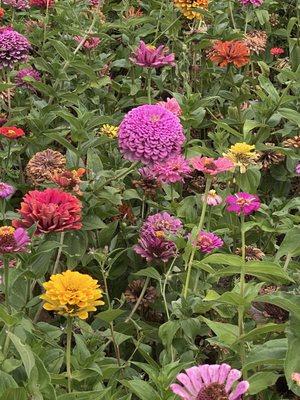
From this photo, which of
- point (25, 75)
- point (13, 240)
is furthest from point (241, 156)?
point (25, 75)

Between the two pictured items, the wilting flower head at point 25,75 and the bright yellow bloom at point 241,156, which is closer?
the bright yellow bloom at point 241,156

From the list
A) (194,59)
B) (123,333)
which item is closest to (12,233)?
(123,333)

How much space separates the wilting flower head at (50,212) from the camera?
4.07 ft

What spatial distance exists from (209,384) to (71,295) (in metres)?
0.29

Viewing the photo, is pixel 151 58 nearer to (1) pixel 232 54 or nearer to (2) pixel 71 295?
(1) pixel 232 54

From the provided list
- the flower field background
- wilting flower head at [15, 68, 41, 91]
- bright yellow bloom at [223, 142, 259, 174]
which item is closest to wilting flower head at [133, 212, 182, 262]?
the flower field background

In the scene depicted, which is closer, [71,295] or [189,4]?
[71,295]

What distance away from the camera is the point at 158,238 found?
1.49 m

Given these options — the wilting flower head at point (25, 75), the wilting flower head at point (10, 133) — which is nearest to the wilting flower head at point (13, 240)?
the wilting flower head at point (10, 133)

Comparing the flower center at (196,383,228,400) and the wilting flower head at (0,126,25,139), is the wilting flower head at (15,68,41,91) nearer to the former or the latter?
the wilting flower head at (0,126,25,139)

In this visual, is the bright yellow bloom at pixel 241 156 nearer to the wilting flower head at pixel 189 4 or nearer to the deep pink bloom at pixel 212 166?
the deep pink bloom at pixel 212 166

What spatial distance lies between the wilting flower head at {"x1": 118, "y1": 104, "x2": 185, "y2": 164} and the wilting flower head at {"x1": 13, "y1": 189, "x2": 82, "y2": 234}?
25 cm

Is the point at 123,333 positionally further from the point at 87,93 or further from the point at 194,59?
the point at 194,59

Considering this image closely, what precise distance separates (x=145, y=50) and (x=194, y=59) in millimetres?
631
